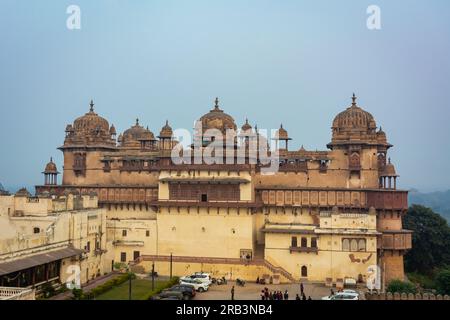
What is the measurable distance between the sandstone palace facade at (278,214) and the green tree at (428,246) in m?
11.2

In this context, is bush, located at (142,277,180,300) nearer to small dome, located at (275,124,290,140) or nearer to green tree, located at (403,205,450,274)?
small dome, located at (275,124,290,140)

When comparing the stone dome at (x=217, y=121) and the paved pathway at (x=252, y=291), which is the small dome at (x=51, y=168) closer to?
the stone dome at (x=217, y=121)

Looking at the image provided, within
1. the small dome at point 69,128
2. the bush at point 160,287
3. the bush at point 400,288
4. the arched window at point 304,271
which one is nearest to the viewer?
the bush at point 160,287

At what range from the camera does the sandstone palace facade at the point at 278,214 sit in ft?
146

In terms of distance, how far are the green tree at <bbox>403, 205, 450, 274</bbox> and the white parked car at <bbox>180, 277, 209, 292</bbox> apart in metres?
27.6

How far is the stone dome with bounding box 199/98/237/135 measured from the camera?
52438 mm

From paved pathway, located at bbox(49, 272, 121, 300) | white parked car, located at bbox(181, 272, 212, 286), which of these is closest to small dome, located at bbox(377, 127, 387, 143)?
white parked car, located at bbox(181, 272, 212, 286)

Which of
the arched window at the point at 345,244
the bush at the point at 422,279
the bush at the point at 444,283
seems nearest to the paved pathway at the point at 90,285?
the arched window at the point at 345,244

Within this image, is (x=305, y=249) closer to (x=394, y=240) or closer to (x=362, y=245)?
(x=362, y=245)

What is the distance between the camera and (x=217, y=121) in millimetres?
52688

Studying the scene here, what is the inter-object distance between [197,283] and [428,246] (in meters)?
30.1

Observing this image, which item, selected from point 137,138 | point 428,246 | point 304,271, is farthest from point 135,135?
point 428,246

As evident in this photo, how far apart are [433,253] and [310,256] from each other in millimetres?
20808
